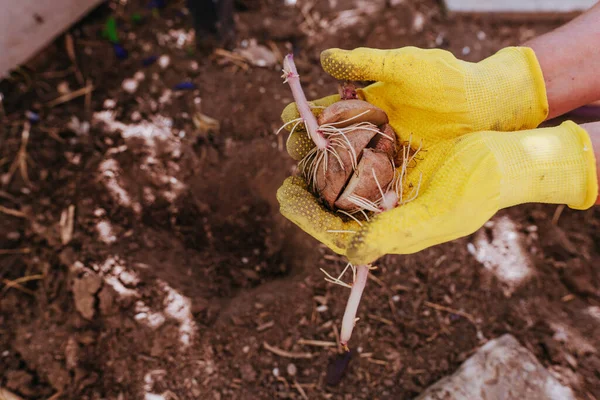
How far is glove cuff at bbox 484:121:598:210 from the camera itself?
60.7 inches

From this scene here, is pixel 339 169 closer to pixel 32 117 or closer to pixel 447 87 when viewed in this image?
pixel 447 87

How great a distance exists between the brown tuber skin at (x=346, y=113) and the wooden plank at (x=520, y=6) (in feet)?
6.81

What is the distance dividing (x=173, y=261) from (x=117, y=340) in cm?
44

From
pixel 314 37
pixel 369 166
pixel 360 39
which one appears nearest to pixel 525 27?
pixel 360 39

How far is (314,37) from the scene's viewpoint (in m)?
3.11

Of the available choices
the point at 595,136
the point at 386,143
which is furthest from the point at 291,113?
the point at 595,136

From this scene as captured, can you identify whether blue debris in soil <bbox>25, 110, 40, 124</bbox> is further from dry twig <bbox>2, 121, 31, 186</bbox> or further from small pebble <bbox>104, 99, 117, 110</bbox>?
small pebble <bbox>104, 99, 117, 110</bbox>

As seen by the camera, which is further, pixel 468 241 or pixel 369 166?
pixel 468 241

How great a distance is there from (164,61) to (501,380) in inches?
102

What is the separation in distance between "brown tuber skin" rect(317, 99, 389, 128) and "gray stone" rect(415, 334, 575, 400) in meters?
1.17

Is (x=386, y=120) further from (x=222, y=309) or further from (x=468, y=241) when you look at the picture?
(x=222, y=309)

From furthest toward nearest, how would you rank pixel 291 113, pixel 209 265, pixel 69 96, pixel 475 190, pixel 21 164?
pixel 69 96
pixel 21 164
pixel 209 265
pixel 291 113
pixel 475 190

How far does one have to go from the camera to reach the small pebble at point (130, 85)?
9.70ft

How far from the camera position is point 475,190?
1515 millimetres
